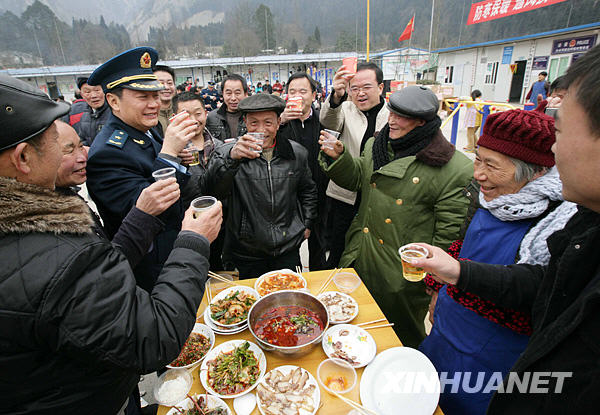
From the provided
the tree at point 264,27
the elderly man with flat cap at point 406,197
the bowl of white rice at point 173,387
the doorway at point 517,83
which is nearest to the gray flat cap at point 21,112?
the bowl of white rice at point 173,387

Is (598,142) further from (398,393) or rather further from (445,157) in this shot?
(445,157)

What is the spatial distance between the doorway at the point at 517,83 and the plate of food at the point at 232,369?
23.9 metres

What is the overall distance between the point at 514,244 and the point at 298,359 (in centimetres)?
121

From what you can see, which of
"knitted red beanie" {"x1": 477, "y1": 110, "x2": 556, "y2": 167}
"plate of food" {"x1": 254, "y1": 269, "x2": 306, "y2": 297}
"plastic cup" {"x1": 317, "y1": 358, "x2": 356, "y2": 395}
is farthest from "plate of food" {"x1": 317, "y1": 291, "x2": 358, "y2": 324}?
"knitted red beanie" {"x1": 477, "y1": 110, "x2": 556, "y2": 167}

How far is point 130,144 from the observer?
6.48ft

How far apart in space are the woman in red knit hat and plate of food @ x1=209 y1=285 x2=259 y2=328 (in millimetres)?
1166

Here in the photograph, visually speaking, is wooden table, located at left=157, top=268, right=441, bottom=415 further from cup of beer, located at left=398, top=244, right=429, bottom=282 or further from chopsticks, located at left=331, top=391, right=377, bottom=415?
cup of beer, located at left=398, top=244, right=429, bottom=282

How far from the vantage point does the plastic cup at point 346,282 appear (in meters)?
2.00

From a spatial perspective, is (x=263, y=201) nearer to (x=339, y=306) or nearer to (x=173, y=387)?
(x=339, y=306)

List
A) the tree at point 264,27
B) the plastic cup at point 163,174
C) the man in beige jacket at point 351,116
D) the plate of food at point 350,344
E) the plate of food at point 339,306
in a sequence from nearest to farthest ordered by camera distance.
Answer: the plate of food at point 350,344
the plastic cup at point 163,174
the plate of food at point 339,306
the man in beige jacket at point 351,116
the tree at point 264,27

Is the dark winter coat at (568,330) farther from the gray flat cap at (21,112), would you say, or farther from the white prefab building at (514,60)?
the white prefab building at (514,60)

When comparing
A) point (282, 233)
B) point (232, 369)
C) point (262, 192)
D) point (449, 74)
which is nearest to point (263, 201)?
point (262, 192)

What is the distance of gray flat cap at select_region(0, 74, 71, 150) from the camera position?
2.82 ft

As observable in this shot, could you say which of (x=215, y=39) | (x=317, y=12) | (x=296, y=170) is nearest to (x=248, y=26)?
(x=215, y=39)
